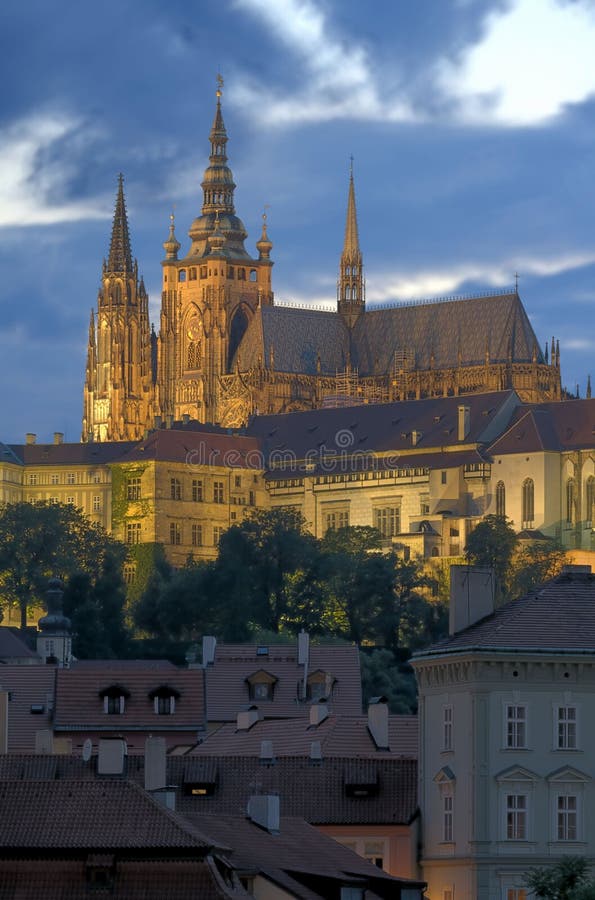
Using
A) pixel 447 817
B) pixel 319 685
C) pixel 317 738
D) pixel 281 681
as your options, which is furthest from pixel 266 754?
pixel 319 685

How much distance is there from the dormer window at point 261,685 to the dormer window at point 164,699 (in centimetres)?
641

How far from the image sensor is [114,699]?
370ft

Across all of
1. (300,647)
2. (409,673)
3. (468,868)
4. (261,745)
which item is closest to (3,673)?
(300,647)

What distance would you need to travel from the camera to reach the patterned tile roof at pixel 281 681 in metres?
117

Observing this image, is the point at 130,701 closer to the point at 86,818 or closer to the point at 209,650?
the point at 209,650

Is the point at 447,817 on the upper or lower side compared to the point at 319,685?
lower

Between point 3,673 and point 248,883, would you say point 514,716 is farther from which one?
point 3,673

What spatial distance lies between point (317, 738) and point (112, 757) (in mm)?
13997

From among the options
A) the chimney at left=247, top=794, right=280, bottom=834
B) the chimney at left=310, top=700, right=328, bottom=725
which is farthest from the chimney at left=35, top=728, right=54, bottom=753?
the chimney at left=247, top=794, right=280, bottom=834

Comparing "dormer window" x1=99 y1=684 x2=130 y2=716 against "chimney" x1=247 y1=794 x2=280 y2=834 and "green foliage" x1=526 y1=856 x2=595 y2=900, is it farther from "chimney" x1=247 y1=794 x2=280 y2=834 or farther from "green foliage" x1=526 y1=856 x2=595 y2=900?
"green foliage" x1=526 y1=856 x2=595 y2=900

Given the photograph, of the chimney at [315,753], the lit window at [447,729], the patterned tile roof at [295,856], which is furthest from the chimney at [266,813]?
the chimney at [315,753]

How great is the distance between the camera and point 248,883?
235ft

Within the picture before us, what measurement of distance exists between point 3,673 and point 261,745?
29.3 meters

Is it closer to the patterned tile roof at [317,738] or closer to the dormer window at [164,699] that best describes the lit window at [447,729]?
the patterned tile roof at [317,738]
